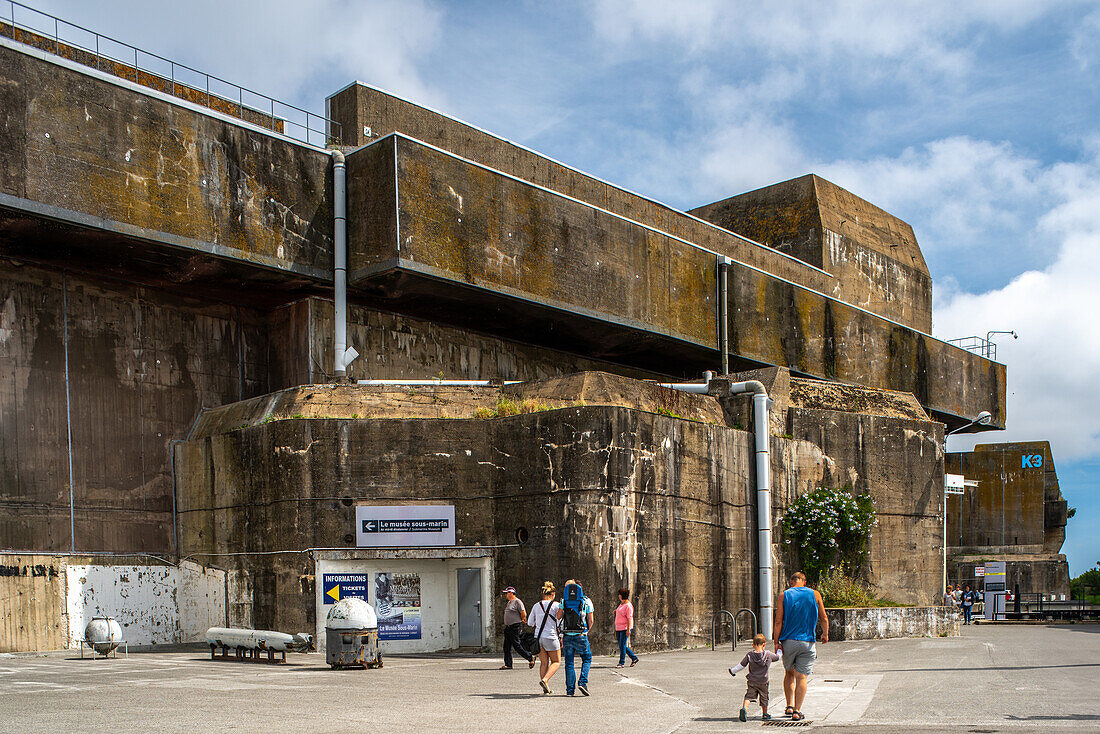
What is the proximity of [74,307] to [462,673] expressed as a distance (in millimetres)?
12884

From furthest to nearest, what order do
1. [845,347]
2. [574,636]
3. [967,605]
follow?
[967,605] < [845,347] < [574,636]

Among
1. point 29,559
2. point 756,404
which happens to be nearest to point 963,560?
point 756,404

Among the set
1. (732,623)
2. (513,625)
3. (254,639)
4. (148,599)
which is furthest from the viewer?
(732,623)

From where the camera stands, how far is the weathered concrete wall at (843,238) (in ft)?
138

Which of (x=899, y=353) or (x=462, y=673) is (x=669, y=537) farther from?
(x=899, y=353)

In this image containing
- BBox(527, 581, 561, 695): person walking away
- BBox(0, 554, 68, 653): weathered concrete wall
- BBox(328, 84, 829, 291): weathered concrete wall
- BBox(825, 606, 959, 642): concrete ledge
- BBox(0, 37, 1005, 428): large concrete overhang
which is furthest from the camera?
BBox(328, 84, 829, 291): weathered concrete wall

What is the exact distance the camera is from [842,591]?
2645 cm

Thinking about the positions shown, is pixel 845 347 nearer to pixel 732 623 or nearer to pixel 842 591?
pixel 842 591

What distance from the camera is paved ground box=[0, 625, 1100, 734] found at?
10.6 metres

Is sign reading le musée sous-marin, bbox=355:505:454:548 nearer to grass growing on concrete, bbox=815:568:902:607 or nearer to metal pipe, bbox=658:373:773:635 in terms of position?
metal pipe, bbox=658:373:773:635

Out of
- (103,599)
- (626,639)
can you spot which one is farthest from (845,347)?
(103,599)

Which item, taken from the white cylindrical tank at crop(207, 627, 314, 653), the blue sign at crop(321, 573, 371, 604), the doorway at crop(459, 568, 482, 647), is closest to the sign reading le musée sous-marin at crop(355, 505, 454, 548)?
the blue sign at crop(321, 573, 371, 604)

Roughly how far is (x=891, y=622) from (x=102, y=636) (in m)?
17.4

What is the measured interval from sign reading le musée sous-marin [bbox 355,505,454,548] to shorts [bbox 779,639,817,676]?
11748 mm
